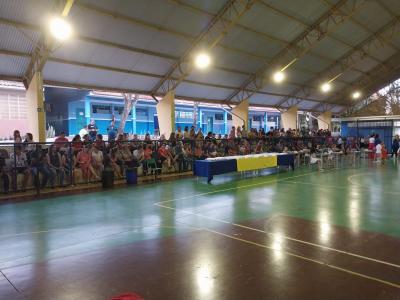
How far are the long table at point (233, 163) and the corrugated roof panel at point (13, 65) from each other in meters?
7.90

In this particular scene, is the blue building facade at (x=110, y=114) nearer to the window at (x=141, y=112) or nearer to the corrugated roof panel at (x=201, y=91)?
the window at (x=141, y=112)

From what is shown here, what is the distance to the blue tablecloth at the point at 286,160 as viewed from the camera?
14.6 m

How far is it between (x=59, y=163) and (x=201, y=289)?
324 inches

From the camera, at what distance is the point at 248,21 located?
52.3 ft

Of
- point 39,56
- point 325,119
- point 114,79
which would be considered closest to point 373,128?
point 325,119

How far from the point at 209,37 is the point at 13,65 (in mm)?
8512

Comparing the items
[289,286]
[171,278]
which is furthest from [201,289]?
[289,286]

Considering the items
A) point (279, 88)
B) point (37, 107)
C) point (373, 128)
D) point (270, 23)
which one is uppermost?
point (270, 23)

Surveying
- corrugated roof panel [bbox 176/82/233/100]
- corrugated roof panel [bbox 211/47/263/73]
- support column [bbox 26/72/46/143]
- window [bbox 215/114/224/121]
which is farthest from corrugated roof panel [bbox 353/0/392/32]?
window [bbox 215/114/224/121]

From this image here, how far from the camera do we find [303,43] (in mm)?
19672

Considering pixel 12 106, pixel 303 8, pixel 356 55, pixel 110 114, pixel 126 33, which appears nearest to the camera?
pixel 126 33

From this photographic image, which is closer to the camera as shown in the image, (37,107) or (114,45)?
(37,107)

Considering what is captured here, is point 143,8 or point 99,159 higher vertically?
point 143,8

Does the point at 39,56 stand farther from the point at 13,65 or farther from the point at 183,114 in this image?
the point at 183,114
